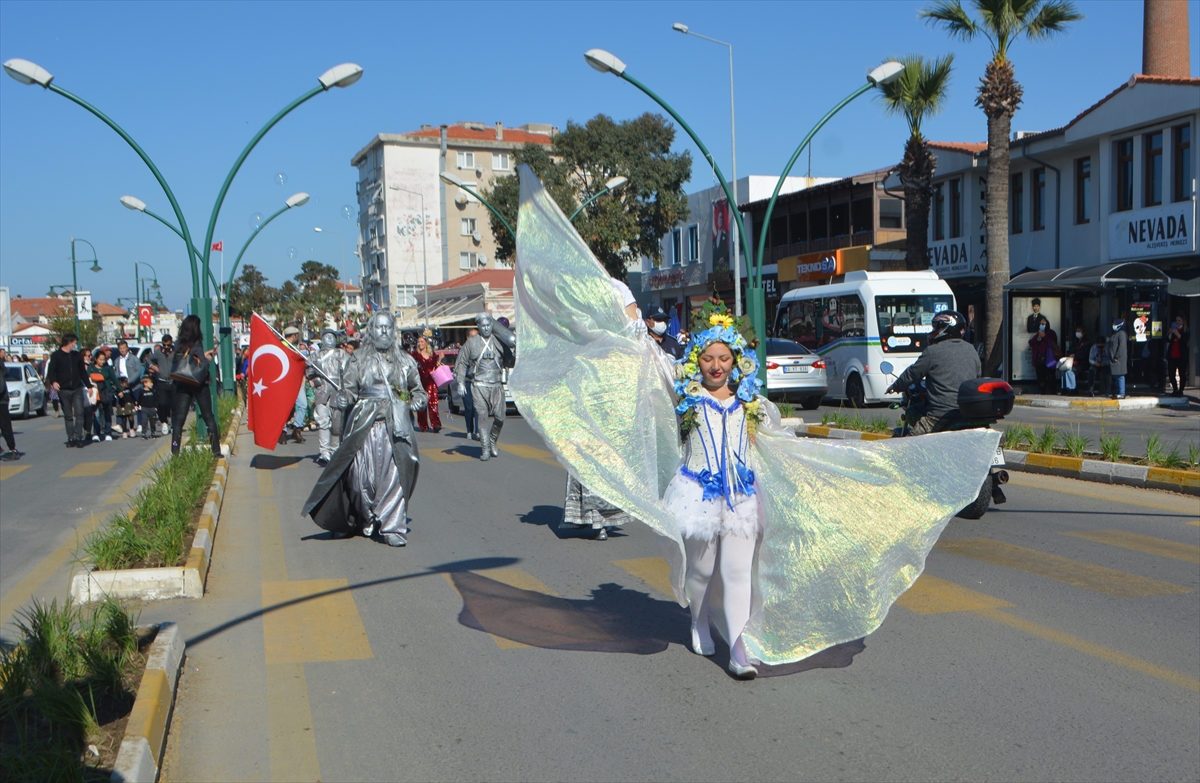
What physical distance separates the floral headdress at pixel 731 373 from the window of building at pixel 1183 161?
23277 millimetres

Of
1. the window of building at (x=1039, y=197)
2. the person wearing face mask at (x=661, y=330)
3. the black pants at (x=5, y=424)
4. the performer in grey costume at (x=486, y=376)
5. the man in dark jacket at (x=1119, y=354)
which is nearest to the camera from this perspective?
the person wearing face mask at (x=661, y=330)

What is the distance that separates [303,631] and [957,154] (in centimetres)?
3095

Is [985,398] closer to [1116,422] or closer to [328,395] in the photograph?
[328,395]

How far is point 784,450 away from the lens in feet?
16.9

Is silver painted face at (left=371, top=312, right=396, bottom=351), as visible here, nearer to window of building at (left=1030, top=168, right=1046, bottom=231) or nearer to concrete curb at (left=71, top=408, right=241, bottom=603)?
concrete curb at (left=71, top=408, right=241, bottom=603)

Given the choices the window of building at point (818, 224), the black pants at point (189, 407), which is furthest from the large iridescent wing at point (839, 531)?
the window of building at point (818, 224)

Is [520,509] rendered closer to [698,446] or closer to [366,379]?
[366,379]

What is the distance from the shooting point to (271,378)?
10703mm

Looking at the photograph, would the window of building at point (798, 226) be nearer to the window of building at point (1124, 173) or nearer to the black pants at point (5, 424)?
the window of building at point (1124, 173)

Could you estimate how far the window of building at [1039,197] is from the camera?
30078 millimetres

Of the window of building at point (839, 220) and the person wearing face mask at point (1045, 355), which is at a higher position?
the window of building at point (839, 220)

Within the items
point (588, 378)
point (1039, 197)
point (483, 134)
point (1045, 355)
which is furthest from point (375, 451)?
point (483, 134)

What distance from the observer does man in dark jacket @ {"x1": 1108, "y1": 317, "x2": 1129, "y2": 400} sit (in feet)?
70.6

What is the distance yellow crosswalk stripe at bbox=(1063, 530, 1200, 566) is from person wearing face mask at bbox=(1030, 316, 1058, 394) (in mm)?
16772
